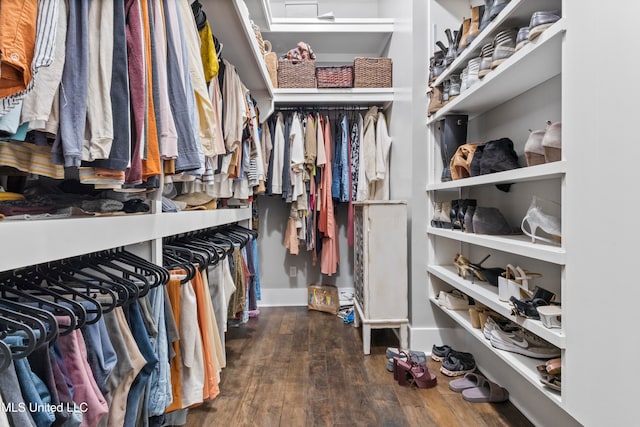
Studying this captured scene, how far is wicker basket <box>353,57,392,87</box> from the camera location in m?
3.06

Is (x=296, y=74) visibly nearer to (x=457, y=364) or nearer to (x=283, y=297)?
(x=283, y=297)

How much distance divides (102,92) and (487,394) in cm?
193

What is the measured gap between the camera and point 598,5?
101 cm

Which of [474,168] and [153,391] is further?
[474,168]

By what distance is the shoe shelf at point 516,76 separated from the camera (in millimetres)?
1230

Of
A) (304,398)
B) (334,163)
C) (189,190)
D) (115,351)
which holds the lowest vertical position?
(304,398)

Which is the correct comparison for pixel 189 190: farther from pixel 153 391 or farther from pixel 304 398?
pixel 304 398

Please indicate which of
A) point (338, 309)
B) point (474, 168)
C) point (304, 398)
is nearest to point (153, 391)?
point (304, 398)

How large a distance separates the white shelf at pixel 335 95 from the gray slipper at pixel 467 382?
2.12m

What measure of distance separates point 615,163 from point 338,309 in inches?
102

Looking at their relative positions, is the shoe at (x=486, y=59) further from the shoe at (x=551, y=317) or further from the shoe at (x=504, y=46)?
the shoe at (x=551, y=317)

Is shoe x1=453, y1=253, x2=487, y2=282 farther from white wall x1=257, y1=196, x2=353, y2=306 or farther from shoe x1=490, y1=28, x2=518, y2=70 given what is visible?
white wall x1=257, y1=196, x2=353, y2=306

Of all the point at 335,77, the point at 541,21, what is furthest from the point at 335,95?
the point at 541,21

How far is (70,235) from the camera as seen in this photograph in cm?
84
